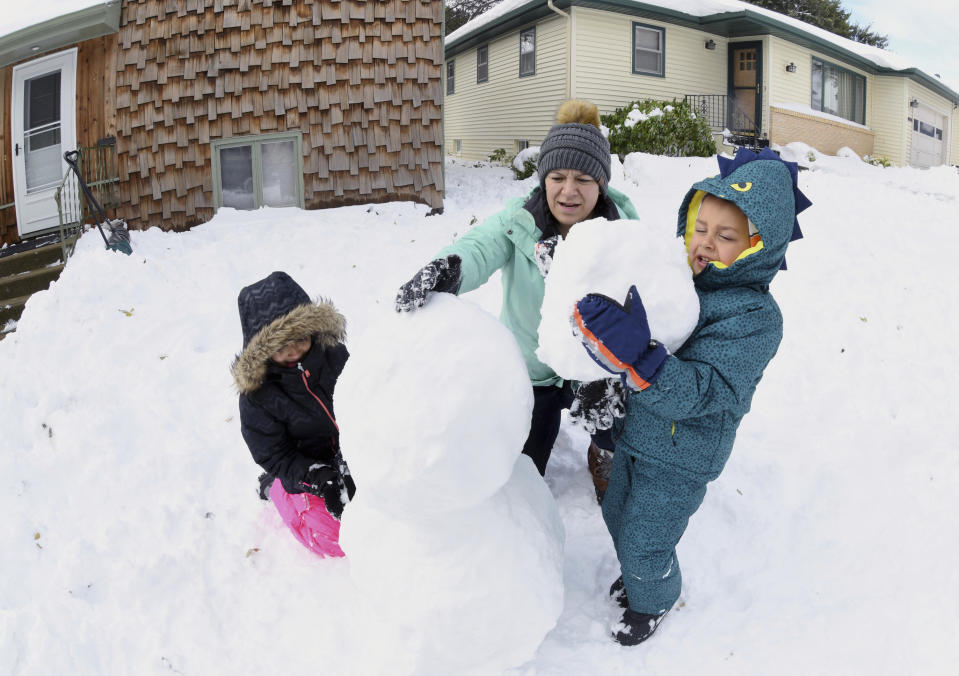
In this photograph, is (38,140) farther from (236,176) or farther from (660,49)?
(660,49)

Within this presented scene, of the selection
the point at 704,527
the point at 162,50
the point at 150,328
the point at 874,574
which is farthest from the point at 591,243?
the point at 162,50

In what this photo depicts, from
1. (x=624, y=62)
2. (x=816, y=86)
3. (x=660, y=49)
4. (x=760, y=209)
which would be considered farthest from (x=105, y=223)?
(x=816, y=86)

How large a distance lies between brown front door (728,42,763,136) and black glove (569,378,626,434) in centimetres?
1530

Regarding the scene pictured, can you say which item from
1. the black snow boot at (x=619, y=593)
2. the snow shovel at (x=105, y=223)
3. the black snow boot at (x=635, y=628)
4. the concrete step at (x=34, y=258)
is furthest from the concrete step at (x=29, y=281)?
the black snow boot at (x=635, y=628)

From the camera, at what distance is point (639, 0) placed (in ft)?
44.2

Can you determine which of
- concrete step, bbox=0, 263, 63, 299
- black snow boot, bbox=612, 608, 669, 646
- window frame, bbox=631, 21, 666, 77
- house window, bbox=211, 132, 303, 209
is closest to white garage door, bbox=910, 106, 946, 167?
window frame, bbox=631, 21, 666, 77

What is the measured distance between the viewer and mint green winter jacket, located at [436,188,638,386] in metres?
2.45

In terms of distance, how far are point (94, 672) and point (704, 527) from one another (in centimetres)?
268

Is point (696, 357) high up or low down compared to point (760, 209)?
down

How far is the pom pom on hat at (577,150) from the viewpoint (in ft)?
8.09

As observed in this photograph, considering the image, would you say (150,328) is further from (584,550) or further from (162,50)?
(162,50)

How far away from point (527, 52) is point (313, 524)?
47.4ft

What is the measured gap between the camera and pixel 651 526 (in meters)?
2.20

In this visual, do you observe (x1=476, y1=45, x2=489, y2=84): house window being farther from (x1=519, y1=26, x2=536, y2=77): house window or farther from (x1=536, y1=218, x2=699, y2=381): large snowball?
(x1=536, y1=218, x2=699, y2=381): large snowball
